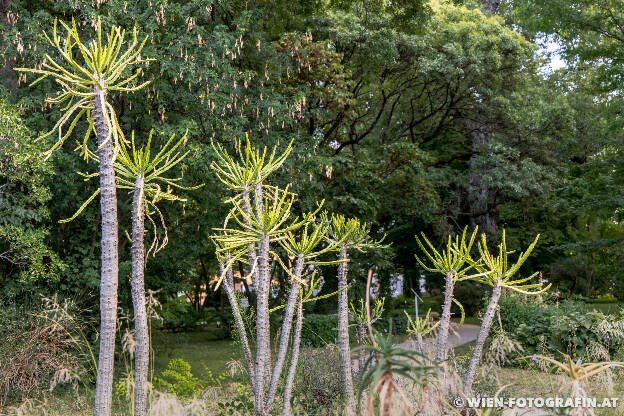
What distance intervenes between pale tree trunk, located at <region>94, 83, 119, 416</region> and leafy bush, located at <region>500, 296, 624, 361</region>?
8444 mm

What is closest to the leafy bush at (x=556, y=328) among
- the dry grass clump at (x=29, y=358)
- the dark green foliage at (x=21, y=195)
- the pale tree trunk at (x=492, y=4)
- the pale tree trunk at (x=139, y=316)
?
the dry grass clump at (x=29, y=358)

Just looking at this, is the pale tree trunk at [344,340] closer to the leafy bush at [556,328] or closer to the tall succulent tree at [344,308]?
the tall succulent tree at [344,308]

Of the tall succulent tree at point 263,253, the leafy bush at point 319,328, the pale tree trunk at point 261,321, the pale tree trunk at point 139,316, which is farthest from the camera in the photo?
the leafy bush at point 319,328

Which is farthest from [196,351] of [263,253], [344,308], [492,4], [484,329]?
[492,4]

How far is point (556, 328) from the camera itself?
10664 millimetres

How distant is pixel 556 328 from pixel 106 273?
9.78 meters

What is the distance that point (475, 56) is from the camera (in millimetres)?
14602

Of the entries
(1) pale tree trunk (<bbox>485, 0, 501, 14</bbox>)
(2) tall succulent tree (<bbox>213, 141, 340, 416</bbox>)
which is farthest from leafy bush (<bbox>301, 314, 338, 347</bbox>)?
(1) pale tree trunk (<bbox>485, 0, 501, 14</bbox>)

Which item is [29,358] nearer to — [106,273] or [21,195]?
[21,195]

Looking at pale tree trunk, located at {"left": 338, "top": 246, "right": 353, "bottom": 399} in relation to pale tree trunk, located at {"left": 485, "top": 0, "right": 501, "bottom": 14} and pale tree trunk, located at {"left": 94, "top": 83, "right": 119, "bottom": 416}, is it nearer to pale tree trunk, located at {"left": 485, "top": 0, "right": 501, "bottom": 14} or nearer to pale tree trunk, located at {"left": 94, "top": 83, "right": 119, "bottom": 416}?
pale tree trunk, located at {"left": 94, "top": 83, "right": 119, "bottom": 416}

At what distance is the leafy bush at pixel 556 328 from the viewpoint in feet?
33.1

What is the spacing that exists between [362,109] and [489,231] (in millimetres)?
6156

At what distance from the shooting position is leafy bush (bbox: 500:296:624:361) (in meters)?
10.1

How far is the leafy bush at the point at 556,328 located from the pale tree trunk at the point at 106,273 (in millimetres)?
8444
